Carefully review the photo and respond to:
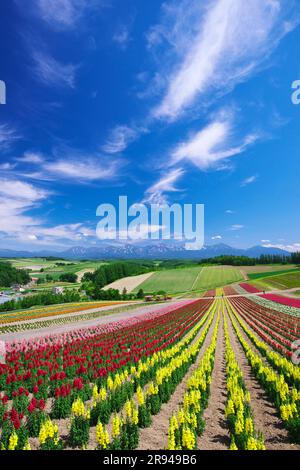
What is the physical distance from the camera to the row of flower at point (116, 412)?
625 cm

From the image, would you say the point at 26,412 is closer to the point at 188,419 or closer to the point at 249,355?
the point at 188,419

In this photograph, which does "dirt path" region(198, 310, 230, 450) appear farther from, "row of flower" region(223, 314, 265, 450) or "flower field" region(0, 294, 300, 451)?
"row of flower" region(223, 314, 265, 450)

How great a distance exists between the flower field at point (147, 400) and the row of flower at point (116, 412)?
3 cm

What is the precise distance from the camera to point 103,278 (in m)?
122

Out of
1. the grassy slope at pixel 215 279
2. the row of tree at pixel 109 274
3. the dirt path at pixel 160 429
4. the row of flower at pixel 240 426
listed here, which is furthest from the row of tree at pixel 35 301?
the row of flower at pixel 240 426

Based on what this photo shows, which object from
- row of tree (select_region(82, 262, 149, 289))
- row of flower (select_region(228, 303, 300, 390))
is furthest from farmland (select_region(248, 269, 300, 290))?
row of tree (select_region(82, 262, 149, 289))

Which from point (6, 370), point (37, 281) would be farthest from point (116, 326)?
point (37, 281)

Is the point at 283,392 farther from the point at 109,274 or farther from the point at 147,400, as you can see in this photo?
the point at 109,274

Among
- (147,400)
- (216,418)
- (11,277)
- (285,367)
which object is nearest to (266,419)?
(216,418)

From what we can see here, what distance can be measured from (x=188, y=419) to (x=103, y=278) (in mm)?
118217

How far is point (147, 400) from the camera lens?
31.1 ft

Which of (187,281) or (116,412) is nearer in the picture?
(116,412)

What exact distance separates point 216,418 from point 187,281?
9641 cm
